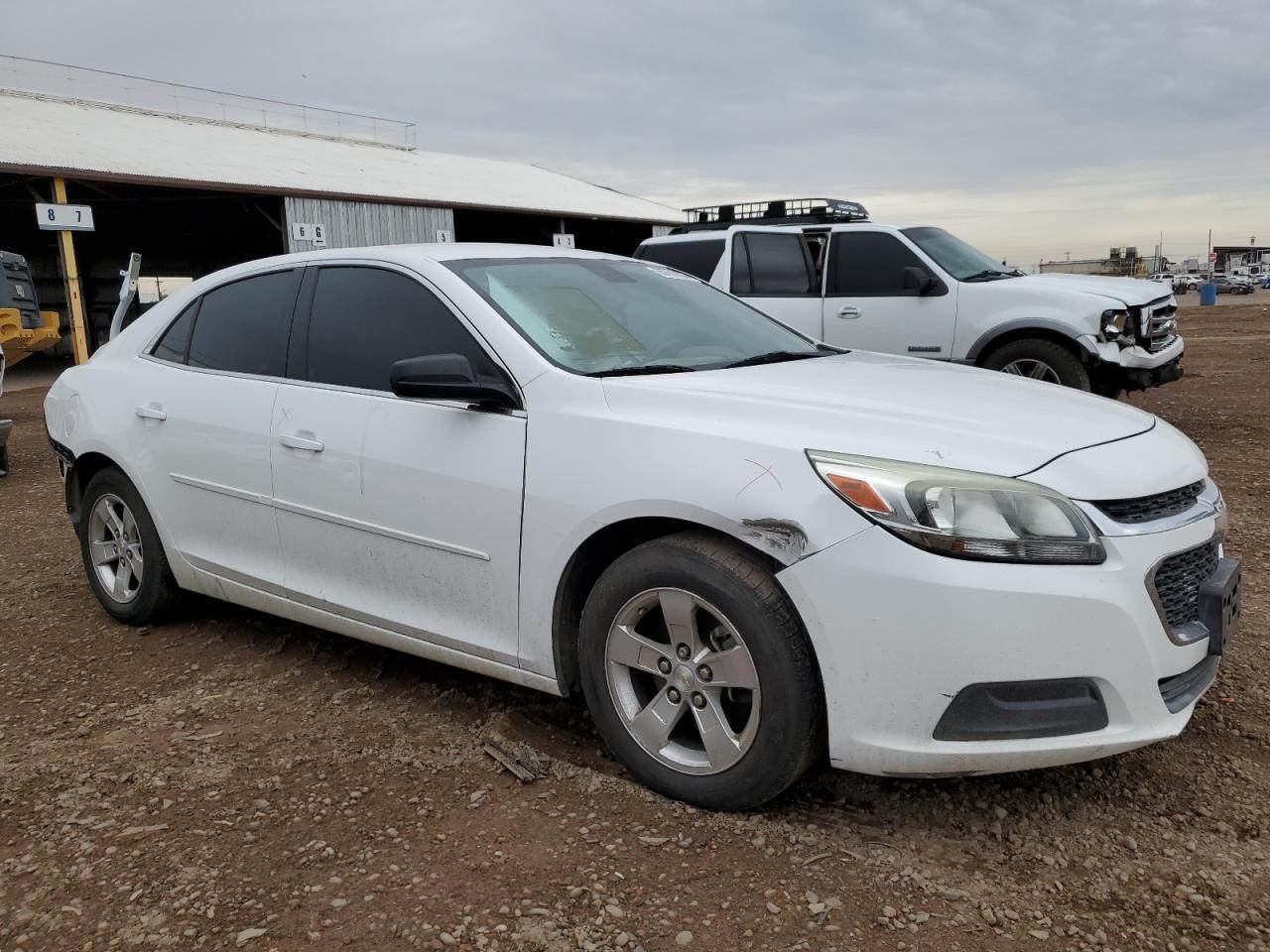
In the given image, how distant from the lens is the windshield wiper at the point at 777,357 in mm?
3489

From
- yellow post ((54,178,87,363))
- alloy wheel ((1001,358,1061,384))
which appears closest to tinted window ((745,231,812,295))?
alloy wheel ((1001,358,1061,384))

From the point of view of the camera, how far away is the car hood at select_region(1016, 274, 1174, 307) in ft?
27.3

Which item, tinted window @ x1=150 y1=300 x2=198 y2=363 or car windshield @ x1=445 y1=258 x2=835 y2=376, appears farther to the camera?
tinted window @ x1=150 y1=300 x2=198 y2=363

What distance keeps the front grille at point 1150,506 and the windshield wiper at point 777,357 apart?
130 centimetres

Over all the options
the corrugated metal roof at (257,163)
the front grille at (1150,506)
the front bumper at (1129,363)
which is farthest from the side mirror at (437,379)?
the corrugated metal roof at (257,163)

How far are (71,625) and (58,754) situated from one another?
4.95 ft

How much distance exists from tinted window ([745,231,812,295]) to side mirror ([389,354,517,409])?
22.1 ft

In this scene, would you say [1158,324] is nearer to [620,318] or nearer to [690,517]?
[620,318]

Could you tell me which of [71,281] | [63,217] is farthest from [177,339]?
[71,281]

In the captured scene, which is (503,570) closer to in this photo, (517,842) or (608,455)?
(608,455)

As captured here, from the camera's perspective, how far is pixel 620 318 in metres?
3.57

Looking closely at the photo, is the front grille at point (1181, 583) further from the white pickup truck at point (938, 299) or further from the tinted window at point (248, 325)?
the white pickup truck at point (938, 299)

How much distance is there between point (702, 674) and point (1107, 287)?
7442mm

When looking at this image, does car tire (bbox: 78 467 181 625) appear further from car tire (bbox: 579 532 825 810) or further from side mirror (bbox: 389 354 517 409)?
car tire (bbox: 579 532 825 810)
